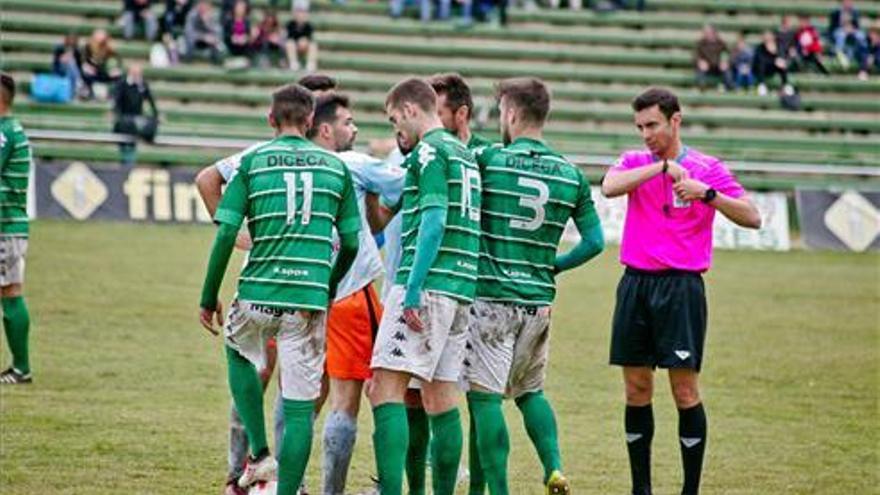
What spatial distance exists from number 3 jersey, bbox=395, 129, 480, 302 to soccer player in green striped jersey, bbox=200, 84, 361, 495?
359 millimetres

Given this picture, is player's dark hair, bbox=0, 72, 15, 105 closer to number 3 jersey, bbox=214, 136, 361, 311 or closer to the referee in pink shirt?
number 3 jersey, bbox=214, 136, 361, 311

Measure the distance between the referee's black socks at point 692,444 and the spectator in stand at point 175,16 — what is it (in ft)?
92.8

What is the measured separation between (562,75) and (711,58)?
3.33 metres

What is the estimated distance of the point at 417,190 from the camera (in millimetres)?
9000

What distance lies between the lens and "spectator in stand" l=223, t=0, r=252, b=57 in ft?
122

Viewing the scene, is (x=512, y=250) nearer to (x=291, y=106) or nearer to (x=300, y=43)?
(x=291, y=106)

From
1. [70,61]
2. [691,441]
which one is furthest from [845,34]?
[691,441]

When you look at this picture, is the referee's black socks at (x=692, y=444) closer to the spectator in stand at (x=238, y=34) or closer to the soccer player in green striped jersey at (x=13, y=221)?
the soccer player in green striped jersey at (x=13, y=221)

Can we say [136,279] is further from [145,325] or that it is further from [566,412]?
[566,412]

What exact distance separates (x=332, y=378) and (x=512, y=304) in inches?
42.1

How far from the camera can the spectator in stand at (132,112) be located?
3161 cm

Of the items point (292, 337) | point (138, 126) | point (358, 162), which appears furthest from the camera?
point (138, 126)

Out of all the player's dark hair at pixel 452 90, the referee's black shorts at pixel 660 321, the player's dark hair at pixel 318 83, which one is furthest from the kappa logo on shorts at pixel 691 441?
the player's dark hair at pixel 318 83

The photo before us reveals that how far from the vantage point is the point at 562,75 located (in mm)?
39469
